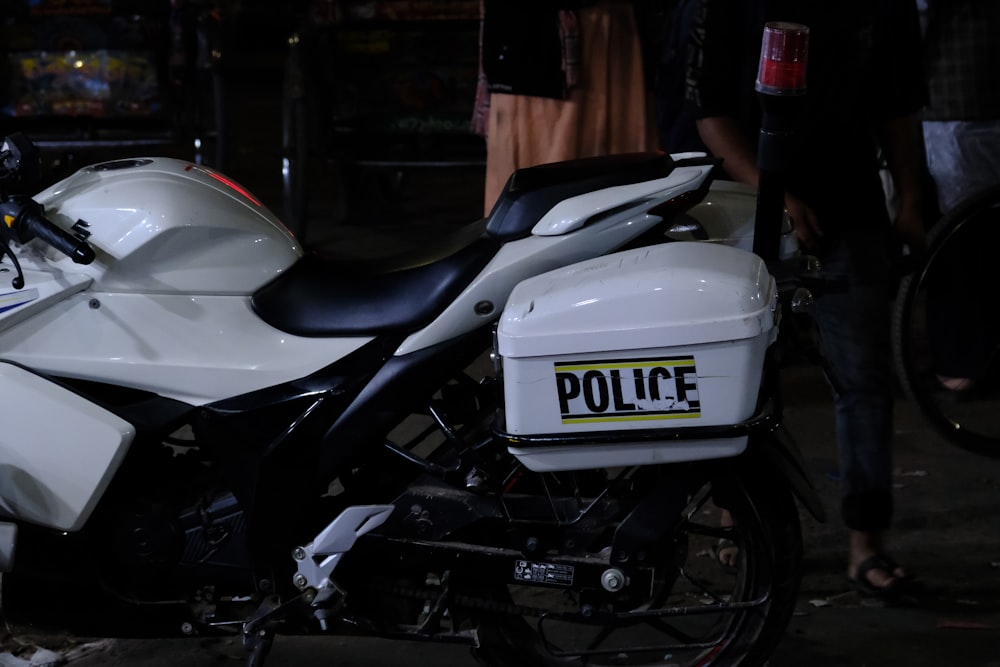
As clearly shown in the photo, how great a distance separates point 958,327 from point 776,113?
2510 mm

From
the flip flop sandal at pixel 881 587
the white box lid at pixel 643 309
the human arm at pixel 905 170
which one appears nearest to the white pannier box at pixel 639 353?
the white box lid at pixel 643 309

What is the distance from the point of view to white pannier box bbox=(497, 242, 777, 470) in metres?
2.33

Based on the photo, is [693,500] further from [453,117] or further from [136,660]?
[453,117]

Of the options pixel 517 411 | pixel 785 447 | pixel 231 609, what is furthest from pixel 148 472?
pixel 785 447

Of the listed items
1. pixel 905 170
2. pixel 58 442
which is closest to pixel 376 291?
pixel 58 442

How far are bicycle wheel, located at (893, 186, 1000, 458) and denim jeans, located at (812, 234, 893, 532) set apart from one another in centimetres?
103

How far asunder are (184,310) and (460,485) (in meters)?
0.65

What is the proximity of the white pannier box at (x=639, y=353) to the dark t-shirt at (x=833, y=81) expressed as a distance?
3.09 feet

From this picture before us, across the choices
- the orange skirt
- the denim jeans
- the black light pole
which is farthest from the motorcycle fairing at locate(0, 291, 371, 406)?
the orange skirt

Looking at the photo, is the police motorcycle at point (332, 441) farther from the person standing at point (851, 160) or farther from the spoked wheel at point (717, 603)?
the person standing at point (851, 160)

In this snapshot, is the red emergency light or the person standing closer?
the red emergency light

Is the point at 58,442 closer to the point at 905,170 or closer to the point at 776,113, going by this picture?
the point at 776,113

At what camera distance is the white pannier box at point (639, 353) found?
233cm

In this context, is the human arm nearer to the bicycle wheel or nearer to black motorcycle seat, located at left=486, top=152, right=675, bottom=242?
the bicycle wheel
